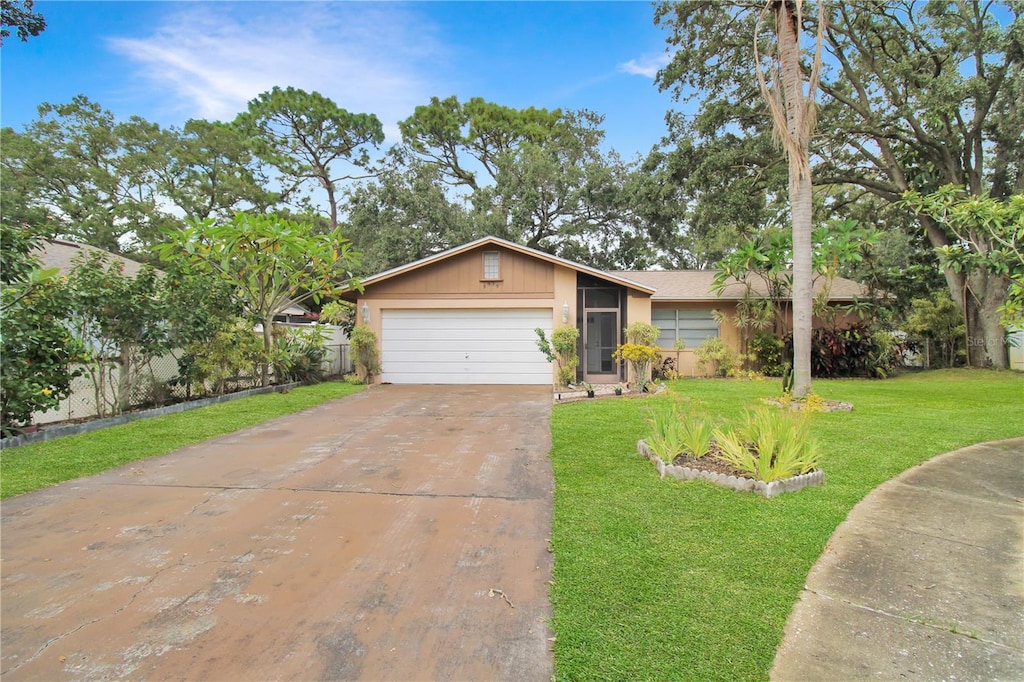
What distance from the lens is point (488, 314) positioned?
544 inches

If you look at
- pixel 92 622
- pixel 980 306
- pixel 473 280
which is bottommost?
pixel 92 622

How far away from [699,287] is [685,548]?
1373cm

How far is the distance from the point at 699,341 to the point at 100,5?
15045mm

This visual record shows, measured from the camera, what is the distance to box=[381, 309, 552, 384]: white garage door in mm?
13773

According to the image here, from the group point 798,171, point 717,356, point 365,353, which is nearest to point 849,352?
point 717,356

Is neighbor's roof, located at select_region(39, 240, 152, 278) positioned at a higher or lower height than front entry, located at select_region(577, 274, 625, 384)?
higher

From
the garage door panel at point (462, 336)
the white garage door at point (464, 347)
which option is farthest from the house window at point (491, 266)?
the garage door panel at point (462, 336)

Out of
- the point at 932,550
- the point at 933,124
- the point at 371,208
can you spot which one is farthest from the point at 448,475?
the point at 371,208

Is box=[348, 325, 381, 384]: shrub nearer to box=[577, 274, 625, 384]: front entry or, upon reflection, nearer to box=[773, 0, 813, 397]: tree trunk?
box=[577, 274, 625, 384]: front entry

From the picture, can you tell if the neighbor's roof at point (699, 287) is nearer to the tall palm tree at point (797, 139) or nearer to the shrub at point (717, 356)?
the shrub at point (717, 356)

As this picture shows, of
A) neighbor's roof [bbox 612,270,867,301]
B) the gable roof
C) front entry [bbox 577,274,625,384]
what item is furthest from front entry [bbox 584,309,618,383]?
neighbor's roof [bbox 612,270,867,301]

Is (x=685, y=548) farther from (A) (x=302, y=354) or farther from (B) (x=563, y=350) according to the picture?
(A) (x=302, y=354)

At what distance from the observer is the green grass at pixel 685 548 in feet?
7.89

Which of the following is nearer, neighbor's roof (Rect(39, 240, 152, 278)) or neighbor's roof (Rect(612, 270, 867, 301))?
neighbor's roof (Rect(39, 240, 152, 278))
